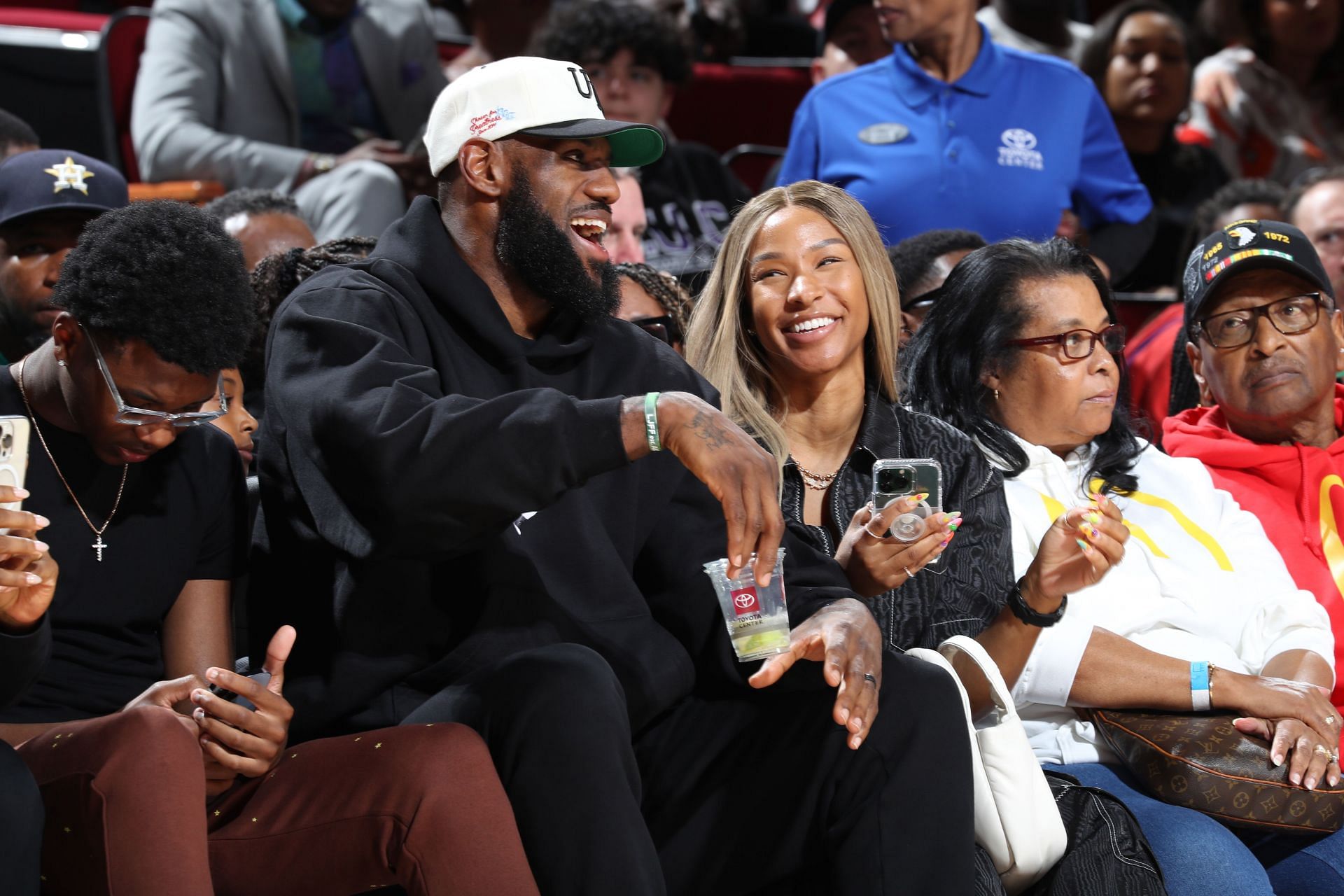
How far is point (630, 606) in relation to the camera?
2504mm

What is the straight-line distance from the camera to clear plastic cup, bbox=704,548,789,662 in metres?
2.31

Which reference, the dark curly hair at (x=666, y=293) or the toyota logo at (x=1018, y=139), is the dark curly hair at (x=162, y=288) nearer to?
the dark curly hair at (x=666, y=293)

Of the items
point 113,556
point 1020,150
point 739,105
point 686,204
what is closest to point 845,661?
point 113,556

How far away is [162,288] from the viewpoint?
2.40 meters

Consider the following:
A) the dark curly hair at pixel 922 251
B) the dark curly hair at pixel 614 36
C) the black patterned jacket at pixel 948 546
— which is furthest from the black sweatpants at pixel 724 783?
the dark curly hair at pixel 614 36

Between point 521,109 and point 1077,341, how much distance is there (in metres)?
1.28

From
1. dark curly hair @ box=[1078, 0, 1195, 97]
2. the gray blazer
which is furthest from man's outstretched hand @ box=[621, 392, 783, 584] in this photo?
dark curly hair @ box=[1078, 0, 1195, 97]

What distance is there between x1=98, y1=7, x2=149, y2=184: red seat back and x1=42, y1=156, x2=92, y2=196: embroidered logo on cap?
1.45 m

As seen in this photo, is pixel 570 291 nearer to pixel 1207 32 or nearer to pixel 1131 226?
pixel 1131 226

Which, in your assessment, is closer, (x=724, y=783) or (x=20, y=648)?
(x=20, y=648)

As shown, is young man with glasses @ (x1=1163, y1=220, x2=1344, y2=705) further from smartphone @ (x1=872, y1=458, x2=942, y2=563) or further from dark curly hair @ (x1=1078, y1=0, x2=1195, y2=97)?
dark curly hair @ (x1=1078, y1=0, x2=1195, y2=97)

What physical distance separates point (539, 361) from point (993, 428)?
104 cm

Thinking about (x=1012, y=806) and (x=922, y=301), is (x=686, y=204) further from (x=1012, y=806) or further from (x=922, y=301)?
(x=1012, y=806)

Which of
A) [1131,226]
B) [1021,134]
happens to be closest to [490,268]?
[1021,134]
